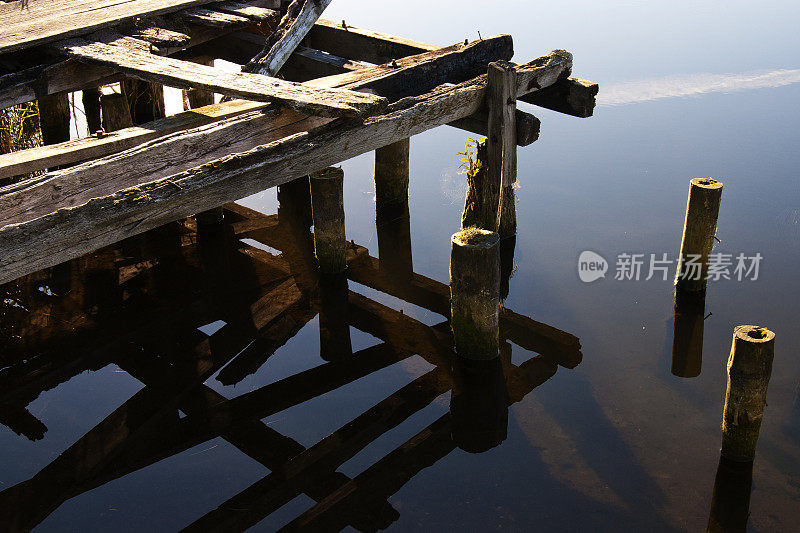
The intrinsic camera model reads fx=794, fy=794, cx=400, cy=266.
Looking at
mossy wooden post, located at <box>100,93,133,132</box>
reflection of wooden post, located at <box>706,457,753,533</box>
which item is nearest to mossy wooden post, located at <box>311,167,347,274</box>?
mossy wooden post, located at <box>100,93,133,132</box>

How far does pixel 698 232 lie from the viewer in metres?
7.11

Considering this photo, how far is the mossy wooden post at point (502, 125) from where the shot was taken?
686 cm

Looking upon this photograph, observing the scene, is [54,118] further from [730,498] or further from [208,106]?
[730,498]

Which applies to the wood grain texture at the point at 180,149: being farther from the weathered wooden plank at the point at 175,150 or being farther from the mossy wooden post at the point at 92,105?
the mossy wooden post at the point at 92,105

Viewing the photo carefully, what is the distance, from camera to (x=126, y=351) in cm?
686

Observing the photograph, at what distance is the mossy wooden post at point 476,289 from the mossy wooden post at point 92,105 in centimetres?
547

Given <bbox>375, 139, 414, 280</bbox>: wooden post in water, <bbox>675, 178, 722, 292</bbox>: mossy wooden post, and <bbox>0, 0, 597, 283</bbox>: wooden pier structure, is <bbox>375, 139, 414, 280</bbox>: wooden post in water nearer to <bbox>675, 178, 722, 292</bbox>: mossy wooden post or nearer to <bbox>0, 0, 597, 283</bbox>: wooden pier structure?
<bbox>0, 0, 597, 283</bbox>: wooden pier structure

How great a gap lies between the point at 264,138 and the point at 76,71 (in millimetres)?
2317

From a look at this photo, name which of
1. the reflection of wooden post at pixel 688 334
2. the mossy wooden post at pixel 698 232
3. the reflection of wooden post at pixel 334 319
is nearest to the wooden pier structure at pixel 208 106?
the mossy wooden post at pixel 698 232

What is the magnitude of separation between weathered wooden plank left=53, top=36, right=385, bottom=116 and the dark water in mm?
2304

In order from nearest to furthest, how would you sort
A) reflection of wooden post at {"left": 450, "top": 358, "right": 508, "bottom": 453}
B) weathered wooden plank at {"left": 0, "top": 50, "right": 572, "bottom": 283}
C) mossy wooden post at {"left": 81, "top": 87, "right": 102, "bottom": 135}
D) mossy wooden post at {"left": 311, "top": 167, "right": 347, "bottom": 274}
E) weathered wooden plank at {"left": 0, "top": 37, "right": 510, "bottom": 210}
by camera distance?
weathered wooden plank at {"left": 0, "top": 50, "right": 572, "bottom": 283} < weathered wooden plank at {"left": 0, "top": 37, "right": 510, "bottom": 210} < reflection of wooden post at {"left": 450, "top": 358, "right": 508, "bottom": 453} < mossy wooden post at {"left": 311, "top": 167, "right": 347, "bottom": 274} < mossy wooden post at {"left": 81, "top": 87, "right": 102, "bottom": 135}

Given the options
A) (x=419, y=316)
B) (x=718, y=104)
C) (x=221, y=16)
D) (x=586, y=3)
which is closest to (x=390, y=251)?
(x=419, y=316)

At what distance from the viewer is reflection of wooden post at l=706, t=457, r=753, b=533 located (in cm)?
509

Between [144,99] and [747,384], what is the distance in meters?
7.02
